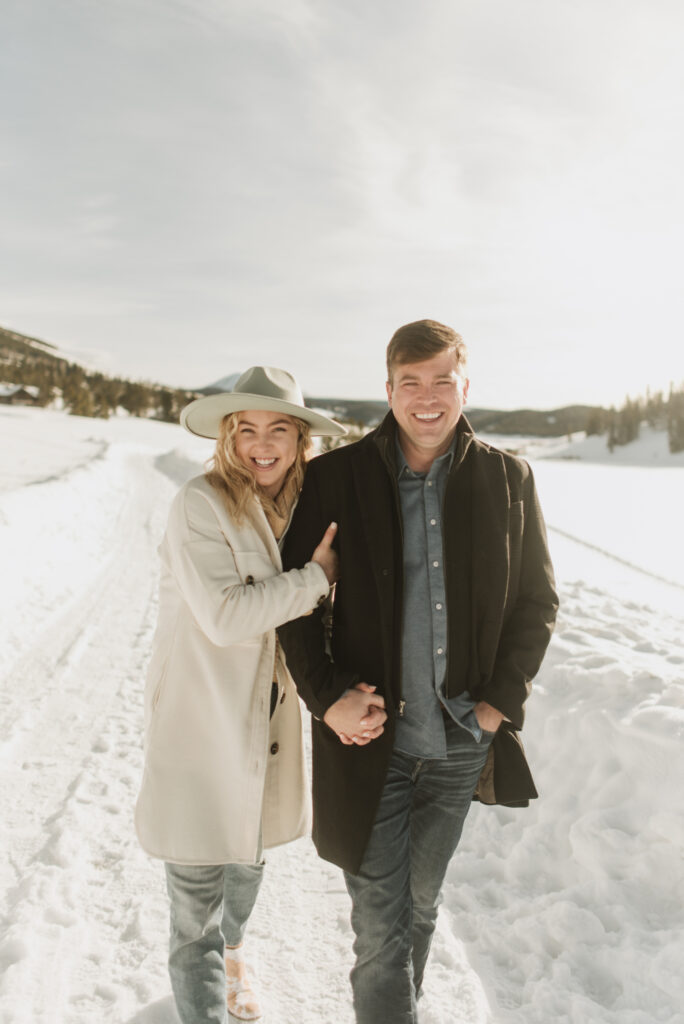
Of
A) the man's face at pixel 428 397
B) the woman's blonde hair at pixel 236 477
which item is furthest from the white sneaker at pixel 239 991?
the man's face at pixel 428 397

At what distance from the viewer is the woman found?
210 cm

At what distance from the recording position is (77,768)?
4.08m

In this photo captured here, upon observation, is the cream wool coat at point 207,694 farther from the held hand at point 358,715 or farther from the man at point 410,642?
the held hand at point 358,715

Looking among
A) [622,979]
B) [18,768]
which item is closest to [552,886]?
[622,979]

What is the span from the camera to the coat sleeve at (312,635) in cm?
208

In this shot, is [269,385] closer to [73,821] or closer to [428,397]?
[428,397]

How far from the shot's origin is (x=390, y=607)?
6.92 feet

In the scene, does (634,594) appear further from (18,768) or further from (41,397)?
(41,397)

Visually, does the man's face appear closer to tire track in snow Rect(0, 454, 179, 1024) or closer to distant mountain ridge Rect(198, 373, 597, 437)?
tire track in snow Rect(0, 454, 179, 1024)

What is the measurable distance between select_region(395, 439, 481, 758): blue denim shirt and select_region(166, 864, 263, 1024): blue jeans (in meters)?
0.83

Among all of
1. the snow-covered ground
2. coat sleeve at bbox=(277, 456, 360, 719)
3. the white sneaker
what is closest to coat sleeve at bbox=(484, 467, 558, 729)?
coat sleeve at bbox=(277, 456, 360, 719)

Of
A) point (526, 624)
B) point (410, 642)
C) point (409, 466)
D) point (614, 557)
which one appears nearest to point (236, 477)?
point (409, 466)

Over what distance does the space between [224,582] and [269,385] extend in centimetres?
76

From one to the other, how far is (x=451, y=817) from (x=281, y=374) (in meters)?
1.73
